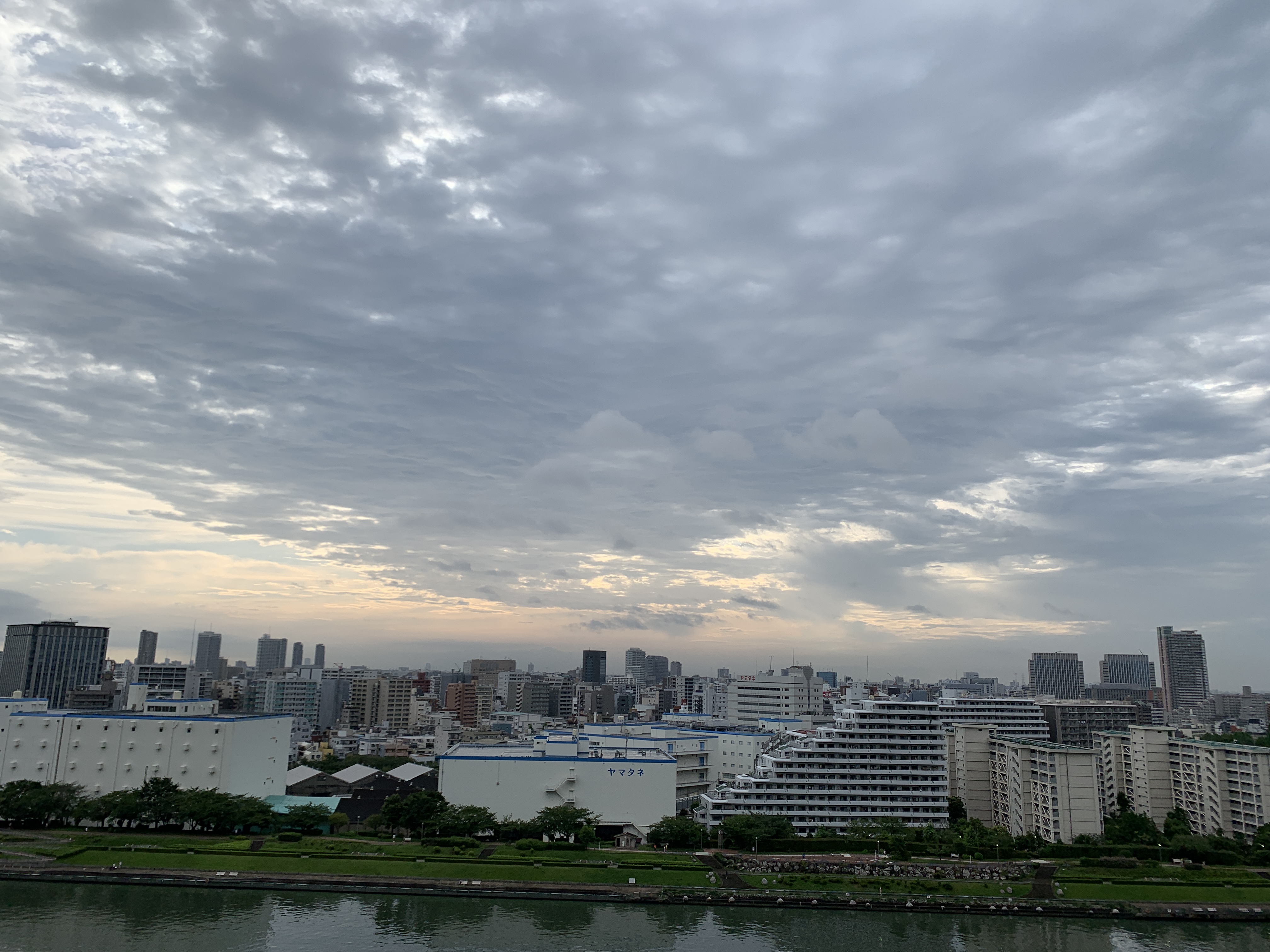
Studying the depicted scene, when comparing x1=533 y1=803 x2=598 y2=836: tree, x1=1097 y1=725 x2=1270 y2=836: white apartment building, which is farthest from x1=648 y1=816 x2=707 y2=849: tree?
x1=1097 y1=725 x2=1270 y2=836: white apartment building

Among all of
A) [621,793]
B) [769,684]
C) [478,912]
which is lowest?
[478,912]

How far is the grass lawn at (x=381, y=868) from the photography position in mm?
41312

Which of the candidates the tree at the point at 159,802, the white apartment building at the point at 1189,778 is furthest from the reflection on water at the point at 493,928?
the white apartment building at the point at 1189,778

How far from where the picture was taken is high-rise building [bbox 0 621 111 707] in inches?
4793

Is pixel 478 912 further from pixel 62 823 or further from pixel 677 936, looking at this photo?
pixel 62 823

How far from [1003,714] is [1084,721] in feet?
65.5

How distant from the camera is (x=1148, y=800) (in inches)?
2240

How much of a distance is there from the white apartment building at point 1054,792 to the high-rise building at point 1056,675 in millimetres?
146029

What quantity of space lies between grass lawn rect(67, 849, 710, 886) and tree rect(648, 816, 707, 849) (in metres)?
4.36

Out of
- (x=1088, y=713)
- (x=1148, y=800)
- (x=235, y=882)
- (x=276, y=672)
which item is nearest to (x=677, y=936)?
(x=235, y=882)

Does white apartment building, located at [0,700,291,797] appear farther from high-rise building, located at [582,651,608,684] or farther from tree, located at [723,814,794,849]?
high-rise building, located at [582,651,608,684]

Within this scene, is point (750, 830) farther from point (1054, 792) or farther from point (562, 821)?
point (1054, 792)

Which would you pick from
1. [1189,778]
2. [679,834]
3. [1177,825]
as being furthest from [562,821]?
[1189,778]

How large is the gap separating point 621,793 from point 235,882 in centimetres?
2147
